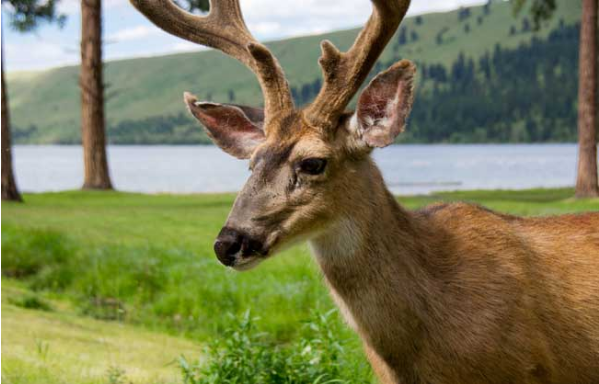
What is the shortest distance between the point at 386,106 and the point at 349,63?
38 cm

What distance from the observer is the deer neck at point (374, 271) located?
5418mm

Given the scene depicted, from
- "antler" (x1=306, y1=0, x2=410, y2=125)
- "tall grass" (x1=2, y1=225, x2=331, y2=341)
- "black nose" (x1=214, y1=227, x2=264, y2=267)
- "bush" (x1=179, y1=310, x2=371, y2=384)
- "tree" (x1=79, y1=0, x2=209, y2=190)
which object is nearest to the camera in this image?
"black nose" (x1=214, y1=227, x2=264, y2=267)

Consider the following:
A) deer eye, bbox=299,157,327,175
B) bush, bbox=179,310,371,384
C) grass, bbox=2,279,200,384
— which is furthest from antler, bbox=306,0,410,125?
grass, bbox=2,279,200,384

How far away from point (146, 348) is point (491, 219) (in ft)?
18.6

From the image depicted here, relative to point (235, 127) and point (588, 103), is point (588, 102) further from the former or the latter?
point (235, 127)

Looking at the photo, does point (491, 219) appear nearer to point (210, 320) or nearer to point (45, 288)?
point (210, 320)

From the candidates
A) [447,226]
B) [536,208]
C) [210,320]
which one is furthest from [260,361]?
[536,208]

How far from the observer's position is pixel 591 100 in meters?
26.4

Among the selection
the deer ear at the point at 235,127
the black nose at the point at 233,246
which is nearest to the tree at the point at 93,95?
the deer ear at the point at 235,127

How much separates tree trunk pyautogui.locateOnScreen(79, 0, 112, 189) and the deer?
24050 mm

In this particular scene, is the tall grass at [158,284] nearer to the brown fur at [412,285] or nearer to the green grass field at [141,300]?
the green grass field at [141,300]

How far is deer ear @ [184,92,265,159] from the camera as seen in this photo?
606cm

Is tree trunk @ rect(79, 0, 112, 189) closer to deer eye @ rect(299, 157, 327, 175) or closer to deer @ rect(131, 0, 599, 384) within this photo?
deer @ rect(131, 0, 599, 384)

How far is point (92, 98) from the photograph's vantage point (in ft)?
95.1
